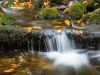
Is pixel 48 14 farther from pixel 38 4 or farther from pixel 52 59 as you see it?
pixel 52 59

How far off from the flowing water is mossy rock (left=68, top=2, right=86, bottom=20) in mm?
1319

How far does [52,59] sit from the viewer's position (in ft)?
25.2

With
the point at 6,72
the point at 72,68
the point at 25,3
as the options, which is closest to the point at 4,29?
the point at 6,72

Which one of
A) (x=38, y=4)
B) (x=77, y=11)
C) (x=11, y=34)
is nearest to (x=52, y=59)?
(x=11, y=34)

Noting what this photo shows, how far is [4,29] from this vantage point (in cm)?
827

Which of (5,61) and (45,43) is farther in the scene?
(45,43)

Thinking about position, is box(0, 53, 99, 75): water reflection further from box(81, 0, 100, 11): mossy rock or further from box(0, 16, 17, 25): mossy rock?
box(81, 0, 100, 11): mossy rock

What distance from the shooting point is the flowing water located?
676 centimetres

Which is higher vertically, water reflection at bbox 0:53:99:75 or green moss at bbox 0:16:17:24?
green moss at bbox 0:16:17:24

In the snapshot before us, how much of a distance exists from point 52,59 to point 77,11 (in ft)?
→ 12.7

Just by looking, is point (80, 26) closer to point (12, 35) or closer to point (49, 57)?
point (49, 57)

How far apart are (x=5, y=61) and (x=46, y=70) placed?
1537 mm

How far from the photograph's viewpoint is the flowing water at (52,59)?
6.76 metres

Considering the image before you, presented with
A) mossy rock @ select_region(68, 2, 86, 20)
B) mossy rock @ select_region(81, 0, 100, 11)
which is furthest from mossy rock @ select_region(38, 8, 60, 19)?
mossy rock @ select_region(81, 0, 100, 11)
